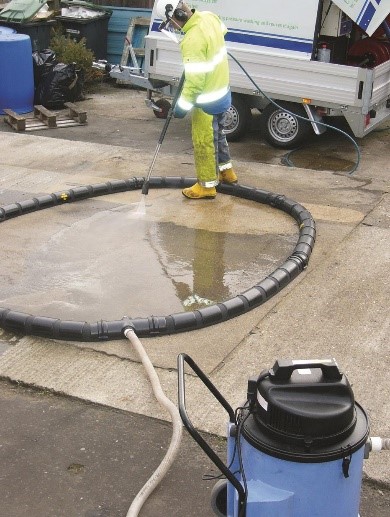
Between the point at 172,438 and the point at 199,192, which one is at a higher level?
the point at 172,438

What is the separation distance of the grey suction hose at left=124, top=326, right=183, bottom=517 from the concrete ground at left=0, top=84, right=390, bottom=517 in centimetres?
8

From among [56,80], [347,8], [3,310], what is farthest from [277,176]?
[56,80]

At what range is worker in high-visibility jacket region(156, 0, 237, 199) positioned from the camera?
274 inches

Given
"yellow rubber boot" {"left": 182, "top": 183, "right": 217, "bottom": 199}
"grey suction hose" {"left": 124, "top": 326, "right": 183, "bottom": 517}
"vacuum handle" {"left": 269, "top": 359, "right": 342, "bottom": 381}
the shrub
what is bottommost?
the shrub

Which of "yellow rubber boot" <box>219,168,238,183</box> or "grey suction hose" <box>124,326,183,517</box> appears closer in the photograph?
"grey suction hose" <box>124,326,183,517</box>

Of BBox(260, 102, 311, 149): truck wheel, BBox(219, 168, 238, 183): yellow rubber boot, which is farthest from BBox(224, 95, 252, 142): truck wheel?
BBox(219, 168, 238, 183): yellow rubber boot

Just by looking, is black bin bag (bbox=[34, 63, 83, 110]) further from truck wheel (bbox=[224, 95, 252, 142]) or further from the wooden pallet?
truck wheel (bbox=[224, 95, 252, 142])

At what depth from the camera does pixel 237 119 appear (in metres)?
9.89

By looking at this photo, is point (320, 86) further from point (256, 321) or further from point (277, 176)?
point (256, 321)

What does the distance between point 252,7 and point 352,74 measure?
4.79ft

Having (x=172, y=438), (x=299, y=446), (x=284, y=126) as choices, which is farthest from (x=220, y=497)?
(x=284, y=126)

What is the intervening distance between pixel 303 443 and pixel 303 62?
698cm

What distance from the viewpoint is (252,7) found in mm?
9102

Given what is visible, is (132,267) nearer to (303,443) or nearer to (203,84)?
(203,84)
